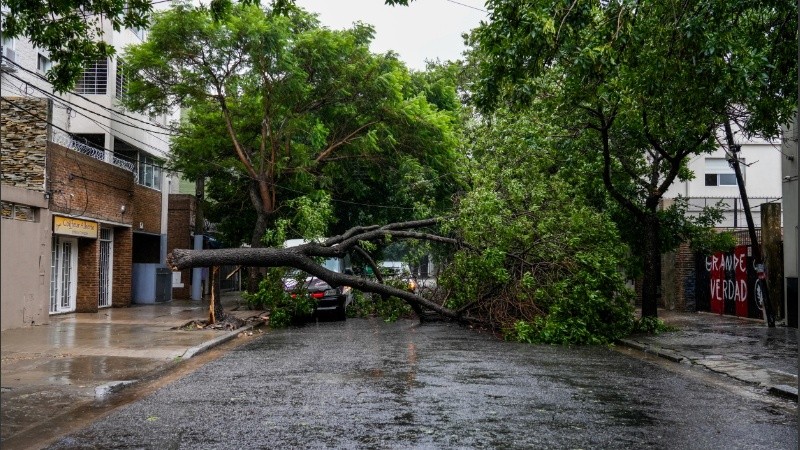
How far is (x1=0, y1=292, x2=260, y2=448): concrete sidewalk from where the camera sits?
360 inches

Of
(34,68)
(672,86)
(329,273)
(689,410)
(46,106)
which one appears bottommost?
(689,410)

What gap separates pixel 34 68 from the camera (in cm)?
2359

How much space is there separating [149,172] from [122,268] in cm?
528

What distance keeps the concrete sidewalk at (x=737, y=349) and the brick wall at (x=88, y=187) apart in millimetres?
15452

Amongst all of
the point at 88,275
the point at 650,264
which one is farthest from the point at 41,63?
the point at 650,264

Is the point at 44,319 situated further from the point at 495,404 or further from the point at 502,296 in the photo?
the point at 495,404

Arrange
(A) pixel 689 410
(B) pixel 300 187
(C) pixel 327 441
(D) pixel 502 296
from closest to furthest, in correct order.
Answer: (C) pixel 327 441, (A) pixel 689 410, (D) pixel 502 296, (B) pixel 300 187

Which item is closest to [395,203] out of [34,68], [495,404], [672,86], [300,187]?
[300,187]

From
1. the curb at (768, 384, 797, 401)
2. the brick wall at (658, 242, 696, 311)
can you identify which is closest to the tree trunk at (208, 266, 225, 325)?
the curb at (768, 384, 797, 401)

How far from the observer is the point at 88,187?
77.5ft

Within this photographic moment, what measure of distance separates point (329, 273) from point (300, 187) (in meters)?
6.94

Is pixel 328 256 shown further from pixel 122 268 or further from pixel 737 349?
pixel 122 268

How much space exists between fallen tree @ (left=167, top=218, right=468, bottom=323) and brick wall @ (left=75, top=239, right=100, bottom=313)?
Answer: 7.50 meters

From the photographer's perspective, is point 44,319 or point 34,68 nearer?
point 44,319
